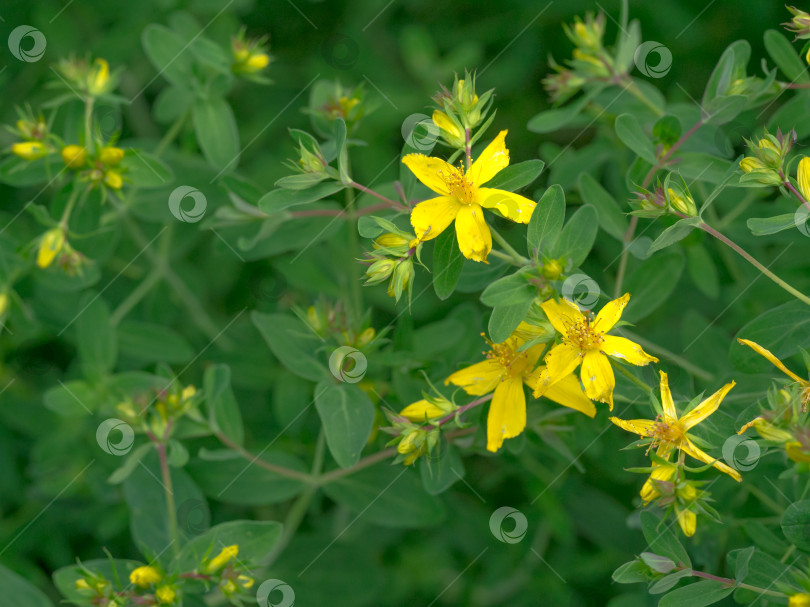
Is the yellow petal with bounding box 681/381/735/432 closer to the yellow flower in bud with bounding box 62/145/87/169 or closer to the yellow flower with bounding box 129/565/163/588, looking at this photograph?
the yellow flower with bounding box 129/565/163/588

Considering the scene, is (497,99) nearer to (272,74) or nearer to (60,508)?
(272,74)

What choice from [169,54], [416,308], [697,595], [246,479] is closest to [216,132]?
[169,54]

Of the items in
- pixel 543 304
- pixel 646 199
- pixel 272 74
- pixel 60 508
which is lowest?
pixel 60 508

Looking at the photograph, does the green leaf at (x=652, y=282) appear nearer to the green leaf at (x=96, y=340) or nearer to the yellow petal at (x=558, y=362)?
the yellow petal at (x=558, y=362)

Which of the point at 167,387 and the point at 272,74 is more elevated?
the point at 272,74

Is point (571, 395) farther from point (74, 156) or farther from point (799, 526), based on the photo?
point (74, 156)

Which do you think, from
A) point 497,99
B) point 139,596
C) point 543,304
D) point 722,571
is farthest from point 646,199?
point 497,99

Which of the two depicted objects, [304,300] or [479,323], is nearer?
[479,323]
